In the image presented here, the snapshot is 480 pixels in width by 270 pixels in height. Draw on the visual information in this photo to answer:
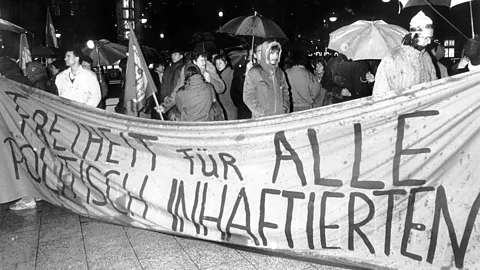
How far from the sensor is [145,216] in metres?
4.29

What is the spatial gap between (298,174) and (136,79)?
2.58 metres

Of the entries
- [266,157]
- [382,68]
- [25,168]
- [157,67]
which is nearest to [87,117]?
[25,168]

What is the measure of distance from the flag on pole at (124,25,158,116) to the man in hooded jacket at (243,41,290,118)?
1.10 m

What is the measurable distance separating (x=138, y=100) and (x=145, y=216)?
5.46 ft

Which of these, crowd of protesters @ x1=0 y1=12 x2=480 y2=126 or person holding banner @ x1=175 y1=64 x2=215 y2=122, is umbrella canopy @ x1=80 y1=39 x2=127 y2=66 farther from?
person holding banner @ x1=175 y1=64 x2=215 y2=122

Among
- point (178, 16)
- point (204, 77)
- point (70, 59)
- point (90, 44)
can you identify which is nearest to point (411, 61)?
point (204, 77)

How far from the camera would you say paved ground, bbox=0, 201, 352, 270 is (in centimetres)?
379

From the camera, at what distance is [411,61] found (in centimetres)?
408

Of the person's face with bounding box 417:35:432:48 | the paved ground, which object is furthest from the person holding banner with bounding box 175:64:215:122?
the person's face with bounding box 417:35:432:48

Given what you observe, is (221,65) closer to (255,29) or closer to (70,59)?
(255,29)

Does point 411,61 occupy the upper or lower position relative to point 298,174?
upper

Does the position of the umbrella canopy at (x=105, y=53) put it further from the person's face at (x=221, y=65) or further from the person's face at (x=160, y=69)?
the person's face at (x=221, y=65)

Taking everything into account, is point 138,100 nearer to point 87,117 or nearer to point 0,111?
point 87,117

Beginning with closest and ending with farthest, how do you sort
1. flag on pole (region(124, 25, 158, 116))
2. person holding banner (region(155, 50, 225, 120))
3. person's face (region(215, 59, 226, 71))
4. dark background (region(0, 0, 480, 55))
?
flag on pole (region(124, 25, 158, 116))
person holding banner (region(155, 50, 225, 120))
person's face (region(215, 59, 226, 71))
dark background (region(0, 0, 480, 55))
